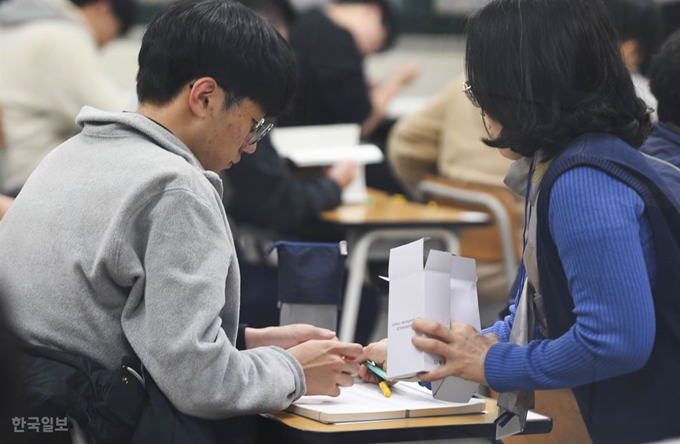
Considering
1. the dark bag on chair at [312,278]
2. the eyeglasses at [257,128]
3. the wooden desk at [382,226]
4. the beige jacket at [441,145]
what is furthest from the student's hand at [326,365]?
the wooden desk at [382,226]

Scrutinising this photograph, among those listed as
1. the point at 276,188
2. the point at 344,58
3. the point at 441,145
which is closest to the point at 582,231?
the point at 276,188

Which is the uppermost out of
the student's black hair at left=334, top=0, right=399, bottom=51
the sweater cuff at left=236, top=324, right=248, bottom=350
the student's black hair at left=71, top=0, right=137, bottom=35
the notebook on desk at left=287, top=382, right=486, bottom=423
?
the notebook on desk at left=287, top=382, right=486, bottom=423

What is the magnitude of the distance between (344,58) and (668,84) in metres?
1.95

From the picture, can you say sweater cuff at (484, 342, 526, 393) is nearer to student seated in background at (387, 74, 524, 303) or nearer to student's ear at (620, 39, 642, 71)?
student's ear at (620, 39, 642, 71)

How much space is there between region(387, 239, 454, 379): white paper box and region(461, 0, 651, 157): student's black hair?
21 centimetres

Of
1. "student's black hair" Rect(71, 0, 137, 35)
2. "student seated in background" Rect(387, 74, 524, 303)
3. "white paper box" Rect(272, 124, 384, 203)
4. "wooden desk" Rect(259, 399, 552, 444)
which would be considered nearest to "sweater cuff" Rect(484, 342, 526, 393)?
"wooden desk" Rect(259, 399, 552, 444)

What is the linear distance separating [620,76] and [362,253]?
174 cm

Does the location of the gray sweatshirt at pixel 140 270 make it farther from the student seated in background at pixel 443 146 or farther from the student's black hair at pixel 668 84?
the student seated in background at pixel 443 146

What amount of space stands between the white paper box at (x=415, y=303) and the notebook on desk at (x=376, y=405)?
62 mm

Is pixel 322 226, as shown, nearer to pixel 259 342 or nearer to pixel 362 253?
pixel 362 253

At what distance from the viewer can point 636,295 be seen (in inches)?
47.9

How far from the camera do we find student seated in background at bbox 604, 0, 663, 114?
1709 millimetres

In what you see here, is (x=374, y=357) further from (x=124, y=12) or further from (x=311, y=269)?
(x=124, y=12)

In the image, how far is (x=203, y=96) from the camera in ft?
4.74
